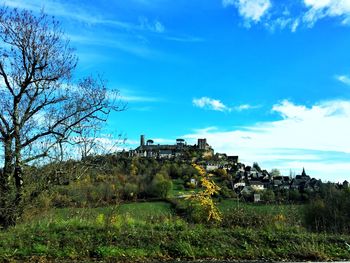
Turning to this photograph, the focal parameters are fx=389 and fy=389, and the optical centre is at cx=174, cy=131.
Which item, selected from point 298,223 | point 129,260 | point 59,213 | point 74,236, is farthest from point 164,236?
point 298,223

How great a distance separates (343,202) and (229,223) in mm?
17366

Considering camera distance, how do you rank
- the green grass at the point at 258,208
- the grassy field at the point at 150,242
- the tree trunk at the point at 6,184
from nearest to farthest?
1. the grassy field at the point at 150,242
2. the tree trunk at the point at 6,184
3. the green grass at the point at 258,208

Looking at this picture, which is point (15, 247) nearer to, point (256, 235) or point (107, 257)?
point (107, 257)

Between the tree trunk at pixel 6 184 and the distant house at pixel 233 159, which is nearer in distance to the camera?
the tree trunk at pixel 6 184

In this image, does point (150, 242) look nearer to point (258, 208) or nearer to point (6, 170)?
point (258, 208)

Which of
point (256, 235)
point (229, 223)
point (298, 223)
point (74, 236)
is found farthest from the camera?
point (298, 223)

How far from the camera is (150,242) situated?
406 inches

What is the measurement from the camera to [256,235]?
1132 cm

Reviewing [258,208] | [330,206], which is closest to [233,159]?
[330,206]

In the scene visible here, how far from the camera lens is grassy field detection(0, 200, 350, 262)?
9531 millimetres

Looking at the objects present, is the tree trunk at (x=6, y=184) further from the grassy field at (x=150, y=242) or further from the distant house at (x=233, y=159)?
the distant house at (x=233, y=159)

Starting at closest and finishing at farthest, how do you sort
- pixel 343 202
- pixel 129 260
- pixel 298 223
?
pixel 129 260, pixel 298 223, pixel 343 202

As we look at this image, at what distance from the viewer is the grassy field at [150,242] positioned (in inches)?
375

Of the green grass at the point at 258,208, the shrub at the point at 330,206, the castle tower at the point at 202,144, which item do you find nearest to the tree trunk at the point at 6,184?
the green grass at the point at 258,208
